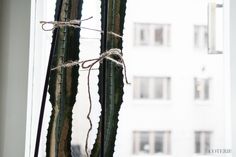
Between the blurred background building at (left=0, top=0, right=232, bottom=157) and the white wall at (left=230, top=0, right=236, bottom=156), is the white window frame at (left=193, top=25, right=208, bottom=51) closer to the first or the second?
the blurred background building at (left=0, top=0, right=232, bottom=157)

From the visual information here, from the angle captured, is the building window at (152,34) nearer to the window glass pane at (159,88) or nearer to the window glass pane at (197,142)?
the window glass pane at (159,88)

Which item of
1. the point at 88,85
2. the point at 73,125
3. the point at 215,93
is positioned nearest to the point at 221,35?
the point at 215,93

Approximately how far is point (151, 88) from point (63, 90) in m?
0.49

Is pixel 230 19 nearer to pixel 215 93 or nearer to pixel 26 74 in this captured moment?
pixel 215 93

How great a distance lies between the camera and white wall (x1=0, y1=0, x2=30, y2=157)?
4.61 feet

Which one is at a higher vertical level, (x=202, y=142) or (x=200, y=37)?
(x=200, y=37)

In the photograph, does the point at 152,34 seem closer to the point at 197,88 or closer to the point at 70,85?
the point at 197,88

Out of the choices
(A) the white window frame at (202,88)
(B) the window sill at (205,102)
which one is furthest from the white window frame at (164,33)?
(B) the window sill at (205,102)

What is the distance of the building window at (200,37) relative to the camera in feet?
5.23

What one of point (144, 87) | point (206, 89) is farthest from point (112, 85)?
point (206, 89)

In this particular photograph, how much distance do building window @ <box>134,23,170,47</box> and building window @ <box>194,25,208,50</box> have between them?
0.16 meters

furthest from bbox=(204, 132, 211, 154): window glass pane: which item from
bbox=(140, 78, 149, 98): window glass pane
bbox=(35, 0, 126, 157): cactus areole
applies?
bbox=(35, 0, 126, 157): cactus areole

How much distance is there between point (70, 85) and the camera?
4.84ft

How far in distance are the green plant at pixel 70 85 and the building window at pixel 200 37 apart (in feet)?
1.40
